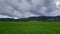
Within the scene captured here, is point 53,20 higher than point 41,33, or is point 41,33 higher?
point 53,20

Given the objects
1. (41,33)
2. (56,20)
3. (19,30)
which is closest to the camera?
(41,33)

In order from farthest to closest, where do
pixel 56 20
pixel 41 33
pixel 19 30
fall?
1. pixel 56 20
2. pixel 19 30
3. pixel 41 33

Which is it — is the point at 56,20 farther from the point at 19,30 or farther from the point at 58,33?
the point at 19,30

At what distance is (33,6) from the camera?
13.8 ft

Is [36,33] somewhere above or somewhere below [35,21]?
below

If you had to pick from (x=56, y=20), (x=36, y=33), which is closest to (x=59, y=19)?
(x=56, y=20)

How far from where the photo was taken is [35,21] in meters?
4.62

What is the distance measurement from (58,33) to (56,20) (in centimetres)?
69

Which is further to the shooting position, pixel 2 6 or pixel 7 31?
pixel 2 6

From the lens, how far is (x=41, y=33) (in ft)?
12.1

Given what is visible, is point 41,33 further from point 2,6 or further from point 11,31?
point 2,6

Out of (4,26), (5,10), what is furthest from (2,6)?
(4,26)

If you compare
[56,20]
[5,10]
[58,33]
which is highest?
[5,10]

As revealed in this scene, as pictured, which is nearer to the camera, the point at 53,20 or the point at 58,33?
the point at 58,33
